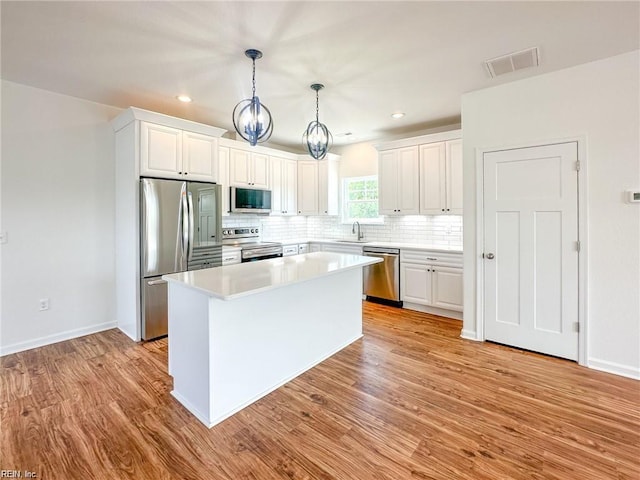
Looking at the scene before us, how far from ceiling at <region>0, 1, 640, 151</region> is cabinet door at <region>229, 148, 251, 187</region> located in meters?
1.12

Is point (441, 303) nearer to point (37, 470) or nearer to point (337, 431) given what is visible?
point (337, 431)

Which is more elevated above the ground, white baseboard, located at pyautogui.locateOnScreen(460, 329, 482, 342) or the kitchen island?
the kitchen island

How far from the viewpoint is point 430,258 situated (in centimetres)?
435

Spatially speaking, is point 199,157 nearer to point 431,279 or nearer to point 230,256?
point 230,256

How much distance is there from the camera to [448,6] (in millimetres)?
2066

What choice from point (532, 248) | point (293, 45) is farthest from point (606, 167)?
point (293, 45)

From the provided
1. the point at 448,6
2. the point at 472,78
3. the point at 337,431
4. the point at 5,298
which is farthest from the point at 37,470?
the point at 472,78

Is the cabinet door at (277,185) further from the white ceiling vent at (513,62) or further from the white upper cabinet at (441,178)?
the white ceiling vent at (513,62)

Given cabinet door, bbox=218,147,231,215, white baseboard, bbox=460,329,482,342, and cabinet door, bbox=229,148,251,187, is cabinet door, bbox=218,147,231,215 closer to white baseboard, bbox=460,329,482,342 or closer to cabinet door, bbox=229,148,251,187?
cabinet door, bbox=229,148,251,187

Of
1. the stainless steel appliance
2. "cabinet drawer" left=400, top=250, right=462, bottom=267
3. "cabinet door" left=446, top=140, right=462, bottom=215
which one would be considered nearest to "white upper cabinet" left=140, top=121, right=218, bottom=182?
the stainless steel appliance

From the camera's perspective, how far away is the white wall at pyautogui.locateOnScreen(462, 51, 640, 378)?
264 cm

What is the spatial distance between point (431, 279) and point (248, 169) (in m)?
3.19

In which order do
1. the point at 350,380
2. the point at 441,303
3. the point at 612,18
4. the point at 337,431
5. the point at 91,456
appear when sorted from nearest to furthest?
the point at 91,456 < the point at 337,431 < the point at 612,18 < the point at 350,380 < the point at 441,303

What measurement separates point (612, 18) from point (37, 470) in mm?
4534
